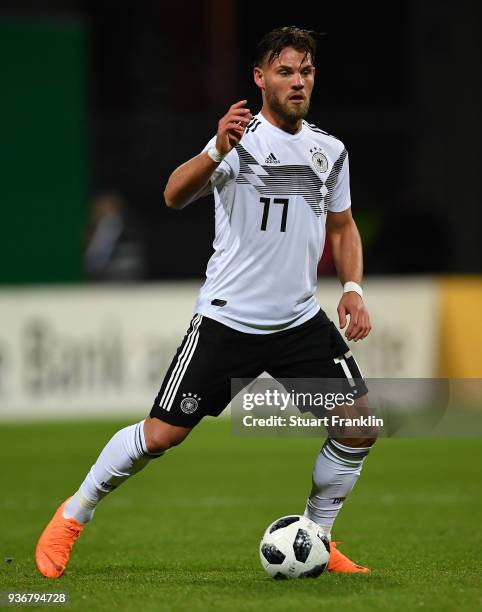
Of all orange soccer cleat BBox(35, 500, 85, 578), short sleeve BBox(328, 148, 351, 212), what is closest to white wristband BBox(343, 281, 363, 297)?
short sleeve BBox(328, 148, 351, 212)

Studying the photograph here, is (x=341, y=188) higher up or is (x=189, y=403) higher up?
(x=341, y=188)

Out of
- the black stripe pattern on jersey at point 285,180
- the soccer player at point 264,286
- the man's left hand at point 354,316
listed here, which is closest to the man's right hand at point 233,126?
the soccer player at point 264,286

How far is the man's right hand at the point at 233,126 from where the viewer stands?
226 inches

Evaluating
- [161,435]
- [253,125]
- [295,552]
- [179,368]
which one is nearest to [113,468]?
[161,435]

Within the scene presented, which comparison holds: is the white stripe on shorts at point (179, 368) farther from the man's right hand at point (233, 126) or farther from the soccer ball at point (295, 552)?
the man's right hand at point (233, 126)

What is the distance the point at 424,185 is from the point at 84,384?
10616mm

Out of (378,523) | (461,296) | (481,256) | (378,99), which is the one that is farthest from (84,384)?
(378,99)

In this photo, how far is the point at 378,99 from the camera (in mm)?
25578

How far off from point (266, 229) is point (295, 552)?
145cm

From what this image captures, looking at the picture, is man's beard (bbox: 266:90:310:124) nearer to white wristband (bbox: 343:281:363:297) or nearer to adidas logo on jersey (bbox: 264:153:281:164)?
adidas logo on jersey (bbox: 264:153:281:164)

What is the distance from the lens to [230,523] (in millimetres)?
8602

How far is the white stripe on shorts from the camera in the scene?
6223 millimetres

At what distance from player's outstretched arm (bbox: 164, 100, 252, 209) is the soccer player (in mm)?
31

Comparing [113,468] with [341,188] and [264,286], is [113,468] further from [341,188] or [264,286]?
[341,188]
